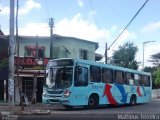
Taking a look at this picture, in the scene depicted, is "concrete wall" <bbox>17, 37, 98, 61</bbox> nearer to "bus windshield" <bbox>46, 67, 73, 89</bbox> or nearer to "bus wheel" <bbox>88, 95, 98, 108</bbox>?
"bus wheel" <bbox>88, 95, 98, 108</bbox>

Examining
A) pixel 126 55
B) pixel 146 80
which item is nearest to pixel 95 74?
pixel 146 80

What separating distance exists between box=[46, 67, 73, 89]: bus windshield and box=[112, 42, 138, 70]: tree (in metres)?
39.9

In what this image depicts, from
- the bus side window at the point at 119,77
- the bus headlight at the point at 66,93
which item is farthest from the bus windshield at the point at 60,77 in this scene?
the bus side window at the point at 119,77

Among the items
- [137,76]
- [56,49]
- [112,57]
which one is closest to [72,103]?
[137,76]

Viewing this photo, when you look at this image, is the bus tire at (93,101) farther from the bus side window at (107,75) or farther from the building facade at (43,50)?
the building facade at (43,50)

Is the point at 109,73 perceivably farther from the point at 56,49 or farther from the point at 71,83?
the point at 56,49

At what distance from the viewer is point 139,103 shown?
115ft

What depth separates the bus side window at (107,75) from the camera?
27.5 metres

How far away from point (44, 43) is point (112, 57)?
2344cm

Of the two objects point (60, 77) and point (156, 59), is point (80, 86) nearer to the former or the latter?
point (60, 77)

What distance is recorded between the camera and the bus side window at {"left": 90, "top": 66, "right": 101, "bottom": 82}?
26.1 metres

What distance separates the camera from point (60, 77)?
81.5 ft

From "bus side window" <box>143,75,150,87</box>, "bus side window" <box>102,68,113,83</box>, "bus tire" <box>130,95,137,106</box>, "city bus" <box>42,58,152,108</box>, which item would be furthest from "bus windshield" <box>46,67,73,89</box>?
"bus side window" <box>143,75,150,87</box>

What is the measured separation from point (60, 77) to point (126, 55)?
1656 inches
